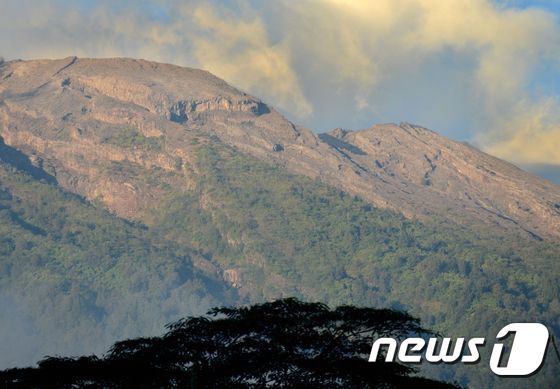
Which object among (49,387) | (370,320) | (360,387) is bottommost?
(49,387)

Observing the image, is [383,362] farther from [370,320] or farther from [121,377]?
[121,377]

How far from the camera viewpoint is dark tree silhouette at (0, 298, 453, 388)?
70.1 m

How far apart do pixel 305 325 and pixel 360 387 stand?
6.29m

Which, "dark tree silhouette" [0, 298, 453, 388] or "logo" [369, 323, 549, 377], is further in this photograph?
"dark tree silhouette" [0, 298, 453, 388]

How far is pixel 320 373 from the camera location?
231 feet

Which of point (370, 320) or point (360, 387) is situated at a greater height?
point (370, 320)

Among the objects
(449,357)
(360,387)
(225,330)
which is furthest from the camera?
(225,330)

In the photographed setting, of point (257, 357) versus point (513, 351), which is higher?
point (513, 351)

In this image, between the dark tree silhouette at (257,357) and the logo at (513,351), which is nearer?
the logo at (513,351)

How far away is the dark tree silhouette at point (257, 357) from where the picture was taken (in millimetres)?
70125

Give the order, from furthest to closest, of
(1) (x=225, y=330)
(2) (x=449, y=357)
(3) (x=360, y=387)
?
(1) (x=225, y=330) < (3) (x=360, y=387) < (2) (x=449, y=357)

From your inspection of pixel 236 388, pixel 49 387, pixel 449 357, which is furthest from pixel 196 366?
pixel 449 357

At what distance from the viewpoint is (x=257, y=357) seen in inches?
2820

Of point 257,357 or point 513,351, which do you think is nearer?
point 513,351
